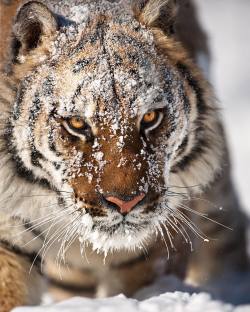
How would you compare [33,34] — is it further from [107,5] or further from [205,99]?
[205,99]

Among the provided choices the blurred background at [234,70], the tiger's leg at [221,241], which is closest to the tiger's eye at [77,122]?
the tiger's leg at [221,241]

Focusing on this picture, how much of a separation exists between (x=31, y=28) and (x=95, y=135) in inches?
23.3

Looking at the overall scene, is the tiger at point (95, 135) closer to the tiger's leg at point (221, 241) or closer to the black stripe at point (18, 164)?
the black stripe at point (18, 164)

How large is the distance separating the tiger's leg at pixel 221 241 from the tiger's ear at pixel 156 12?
132cm

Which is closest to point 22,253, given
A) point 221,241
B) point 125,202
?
point 125,202

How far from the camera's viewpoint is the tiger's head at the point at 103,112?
345 cm

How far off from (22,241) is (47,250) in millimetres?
209

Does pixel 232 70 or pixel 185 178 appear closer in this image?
pixel 185 178

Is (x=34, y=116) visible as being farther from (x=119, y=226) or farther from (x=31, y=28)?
(x=119, y=226)

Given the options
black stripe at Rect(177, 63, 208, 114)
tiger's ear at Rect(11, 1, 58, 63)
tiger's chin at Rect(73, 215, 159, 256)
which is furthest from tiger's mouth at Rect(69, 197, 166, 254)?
tiger's ear at Rect(11, 1, 58, 63)

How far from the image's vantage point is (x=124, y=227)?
353cm

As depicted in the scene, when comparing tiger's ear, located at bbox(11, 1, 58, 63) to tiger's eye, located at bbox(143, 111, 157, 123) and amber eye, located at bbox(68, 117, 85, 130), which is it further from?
tiger's eye, located at bbox(143, 111, 157, 123)

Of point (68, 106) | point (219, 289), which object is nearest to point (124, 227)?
point (68, 106)

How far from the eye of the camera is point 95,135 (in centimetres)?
349
